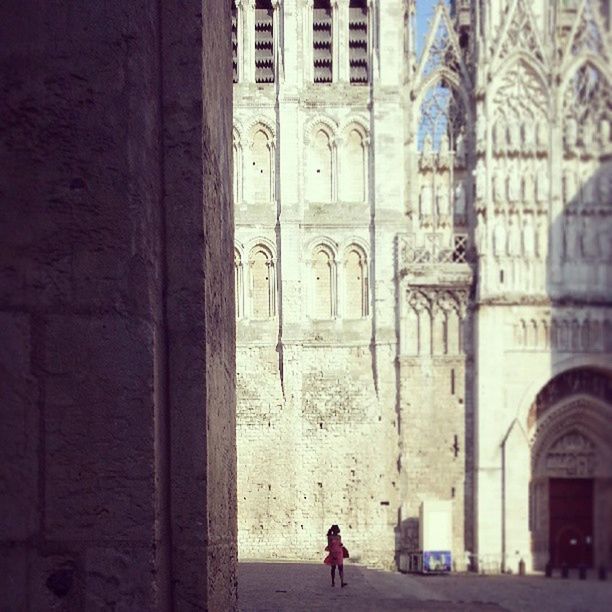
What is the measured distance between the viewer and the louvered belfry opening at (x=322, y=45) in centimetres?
2511

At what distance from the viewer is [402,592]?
680 inches

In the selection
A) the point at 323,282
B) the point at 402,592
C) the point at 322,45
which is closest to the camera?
the point at 402,592

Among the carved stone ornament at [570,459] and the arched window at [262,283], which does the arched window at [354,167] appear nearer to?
the arched window at [262,283]

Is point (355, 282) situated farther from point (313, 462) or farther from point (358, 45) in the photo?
point (358, 45)

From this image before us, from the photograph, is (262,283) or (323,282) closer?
(262,283)

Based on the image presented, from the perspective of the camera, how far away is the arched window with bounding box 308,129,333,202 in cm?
2502

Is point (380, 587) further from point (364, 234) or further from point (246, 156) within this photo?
point (246, 156)

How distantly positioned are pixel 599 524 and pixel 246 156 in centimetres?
1361

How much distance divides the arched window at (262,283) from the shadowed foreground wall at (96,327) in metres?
22.3

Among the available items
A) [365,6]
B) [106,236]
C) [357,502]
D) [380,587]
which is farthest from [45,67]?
[365,6]

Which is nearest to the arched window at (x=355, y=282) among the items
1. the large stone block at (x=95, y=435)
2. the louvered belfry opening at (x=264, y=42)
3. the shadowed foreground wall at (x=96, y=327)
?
the louvered belfry opening at (x=264, y=42)

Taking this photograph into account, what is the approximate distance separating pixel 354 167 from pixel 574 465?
32.6 ft

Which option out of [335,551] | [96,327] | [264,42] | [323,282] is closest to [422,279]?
[323,282]

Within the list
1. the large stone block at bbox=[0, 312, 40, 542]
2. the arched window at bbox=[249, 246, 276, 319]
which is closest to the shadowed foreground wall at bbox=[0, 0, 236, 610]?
the large stone block at bbox=[0, 312, 40, 542]
